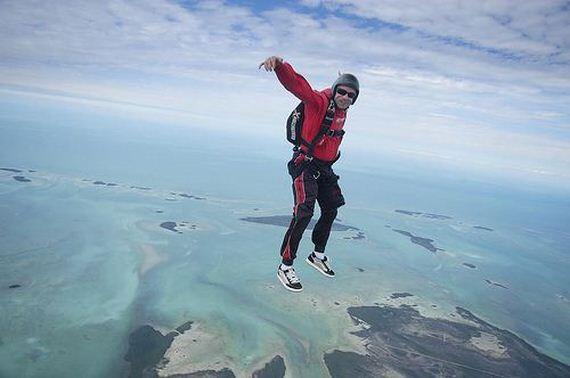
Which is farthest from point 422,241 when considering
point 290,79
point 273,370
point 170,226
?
point 290,79

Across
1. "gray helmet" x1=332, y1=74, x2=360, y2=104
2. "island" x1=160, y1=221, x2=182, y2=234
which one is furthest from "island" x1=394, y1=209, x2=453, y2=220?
"gray helmet" x1=332, y1=74, x2=360, y2=104

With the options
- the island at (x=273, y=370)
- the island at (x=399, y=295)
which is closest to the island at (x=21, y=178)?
the island at (x=273, y=370)

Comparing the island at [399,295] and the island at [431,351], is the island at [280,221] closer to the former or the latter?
the island at [399,295]

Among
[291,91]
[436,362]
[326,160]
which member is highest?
[291,91]

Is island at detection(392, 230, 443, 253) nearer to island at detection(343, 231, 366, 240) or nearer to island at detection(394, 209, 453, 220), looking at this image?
island at detection(343, 231, 366, 240)

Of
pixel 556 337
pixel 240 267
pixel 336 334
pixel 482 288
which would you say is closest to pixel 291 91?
pixel 336 334

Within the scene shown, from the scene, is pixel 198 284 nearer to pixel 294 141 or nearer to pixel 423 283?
pixel 423 283

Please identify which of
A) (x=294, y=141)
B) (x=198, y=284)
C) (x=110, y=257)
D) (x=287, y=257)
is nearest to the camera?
(x=294, y=141)
